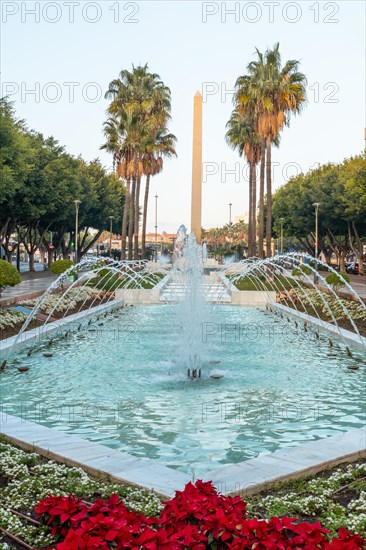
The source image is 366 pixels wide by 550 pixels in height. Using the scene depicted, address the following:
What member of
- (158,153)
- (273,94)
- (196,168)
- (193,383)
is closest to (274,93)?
(273,94)

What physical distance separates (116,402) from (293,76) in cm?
3007

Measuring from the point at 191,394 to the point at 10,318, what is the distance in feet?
28.4

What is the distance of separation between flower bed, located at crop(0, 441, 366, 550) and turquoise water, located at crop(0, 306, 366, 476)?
4.06 feet

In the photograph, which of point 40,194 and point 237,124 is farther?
point 237,124

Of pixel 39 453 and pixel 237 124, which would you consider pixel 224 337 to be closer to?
pixel 39 453

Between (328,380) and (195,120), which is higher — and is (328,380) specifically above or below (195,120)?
below

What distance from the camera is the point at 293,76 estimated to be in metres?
34.9

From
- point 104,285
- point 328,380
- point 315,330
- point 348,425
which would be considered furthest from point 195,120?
point 348,425

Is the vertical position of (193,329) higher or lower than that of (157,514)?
higher

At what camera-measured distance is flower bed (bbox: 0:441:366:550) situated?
11.8 feet

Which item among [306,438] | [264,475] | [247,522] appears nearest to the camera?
[247,522]

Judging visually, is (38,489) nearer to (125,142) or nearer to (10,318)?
(10,318)

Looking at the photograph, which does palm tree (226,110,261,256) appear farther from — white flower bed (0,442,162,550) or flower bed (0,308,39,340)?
white flower bed (0,442,162,550)

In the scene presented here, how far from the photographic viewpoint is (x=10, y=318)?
54.6ft
